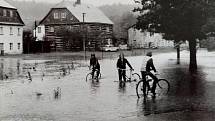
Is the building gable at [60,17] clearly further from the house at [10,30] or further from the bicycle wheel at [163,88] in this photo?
the bicycle wheel at [163,88]

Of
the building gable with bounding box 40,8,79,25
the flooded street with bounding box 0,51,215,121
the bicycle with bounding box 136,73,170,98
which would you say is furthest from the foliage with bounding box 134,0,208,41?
the building gable with bounding box 40,8,79,25

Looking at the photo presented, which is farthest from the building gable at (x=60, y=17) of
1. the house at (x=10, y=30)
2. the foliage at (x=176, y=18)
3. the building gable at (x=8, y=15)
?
the foliage at (x=176, y=18)

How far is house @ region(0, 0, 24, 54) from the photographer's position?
67000 mm

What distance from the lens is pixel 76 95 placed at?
663 inches

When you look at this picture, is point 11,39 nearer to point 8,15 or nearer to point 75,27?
point 8,15

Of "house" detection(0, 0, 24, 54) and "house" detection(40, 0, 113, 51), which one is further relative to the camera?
"house" detection(40, 0, 113, 51)

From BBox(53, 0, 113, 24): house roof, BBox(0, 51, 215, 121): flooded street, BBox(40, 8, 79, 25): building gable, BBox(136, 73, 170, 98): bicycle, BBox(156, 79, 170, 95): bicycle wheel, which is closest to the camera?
BBox(0, 51, 215, 121): flooded street

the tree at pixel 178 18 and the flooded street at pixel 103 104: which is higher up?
the tree at pixel 178 18

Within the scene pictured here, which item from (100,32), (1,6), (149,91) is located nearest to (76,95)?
(149,91)

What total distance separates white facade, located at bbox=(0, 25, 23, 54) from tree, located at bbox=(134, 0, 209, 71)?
38.3 metres

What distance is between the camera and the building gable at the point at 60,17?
279 feet

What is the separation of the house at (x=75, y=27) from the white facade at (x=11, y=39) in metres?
7.75

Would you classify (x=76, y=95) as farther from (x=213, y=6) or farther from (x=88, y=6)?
(x=88, y=6)

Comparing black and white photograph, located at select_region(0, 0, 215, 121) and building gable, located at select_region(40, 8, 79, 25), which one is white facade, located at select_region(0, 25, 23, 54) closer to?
building gable, located at select_region(40, 8, 79, 25)
